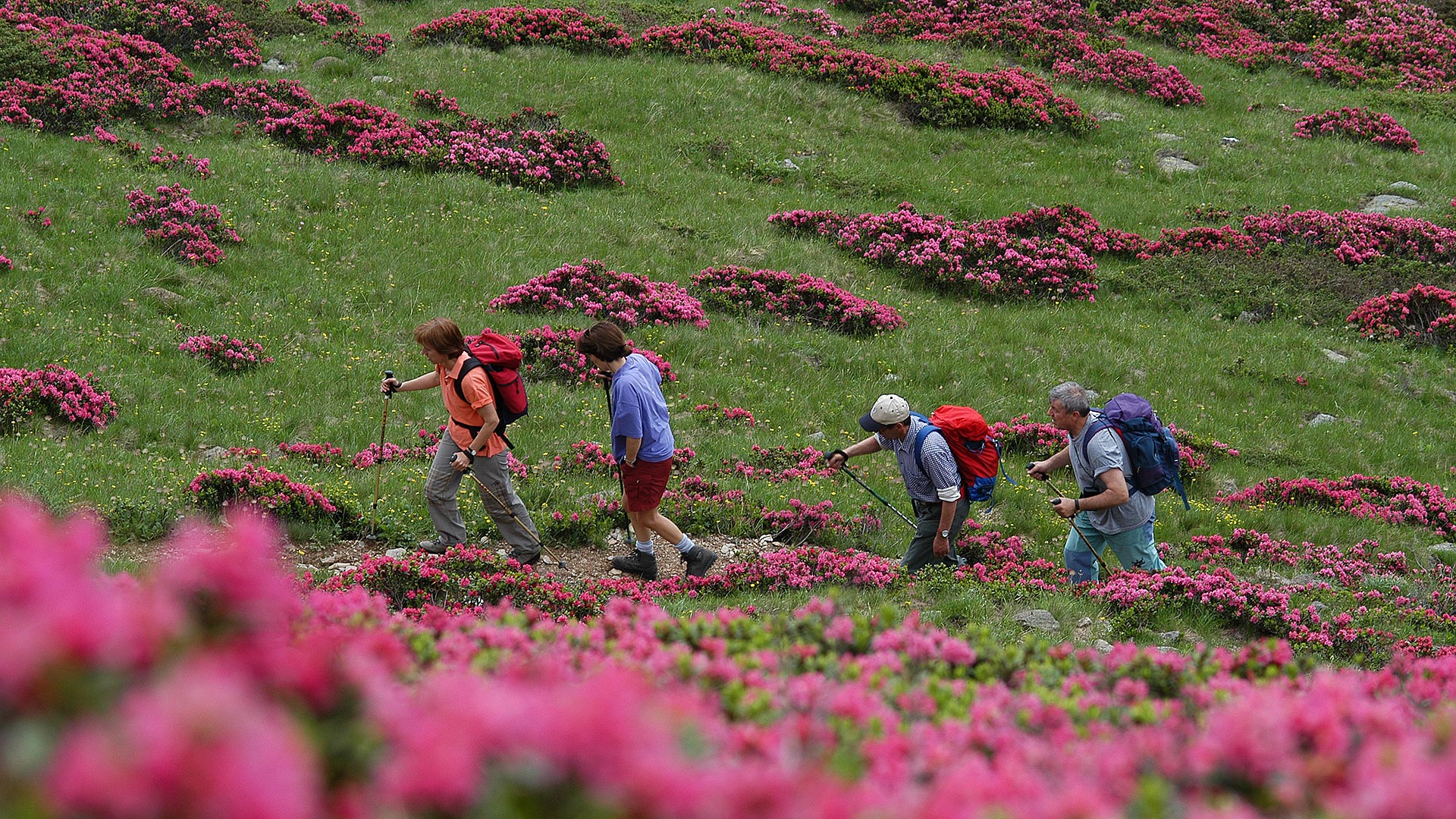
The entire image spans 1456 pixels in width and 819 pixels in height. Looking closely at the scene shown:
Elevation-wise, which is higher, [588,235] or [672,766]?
[672,766]

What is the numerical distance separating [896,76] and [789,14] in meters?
5.99

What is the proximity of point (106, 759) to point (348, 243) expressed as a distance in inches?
617

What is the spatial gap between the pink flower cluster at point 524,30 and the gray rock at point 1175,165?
1379 cm

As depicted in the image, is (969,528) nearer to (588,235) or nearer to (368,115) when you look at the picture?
(588,235)

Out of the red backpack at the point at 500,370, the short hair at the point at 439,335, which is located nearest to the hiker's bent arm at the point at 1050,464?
the red backpack at the point at 500,370

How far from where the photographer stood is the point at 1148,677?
13.2ft

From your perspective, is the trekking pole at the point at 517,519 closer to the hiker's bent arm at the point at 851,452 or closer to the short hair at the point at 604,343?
the short hair at the point at 604,343

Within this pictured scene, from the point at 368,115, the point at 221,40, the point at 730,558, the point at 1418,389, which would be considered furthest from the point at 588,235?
the point at 1418,389

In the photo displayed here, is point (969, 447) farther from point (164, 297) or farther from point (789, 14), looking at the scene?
point (789, 14)

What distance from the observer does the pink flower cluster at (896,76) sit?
24.7m

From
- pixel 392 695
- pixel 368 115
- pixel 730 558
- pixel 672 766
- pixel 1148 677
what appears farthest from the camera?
pixel 368 115

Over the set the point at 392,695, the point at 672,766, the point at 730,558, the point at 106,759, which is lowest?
the point at 730,558

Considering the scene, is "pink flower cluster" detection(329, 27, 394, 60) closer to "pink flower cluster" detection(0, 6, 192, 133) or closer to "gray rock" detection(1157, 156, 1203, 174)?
"pink flower cluster" detection(0, 6, 192, 133)

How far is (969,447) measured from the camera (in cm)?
904
